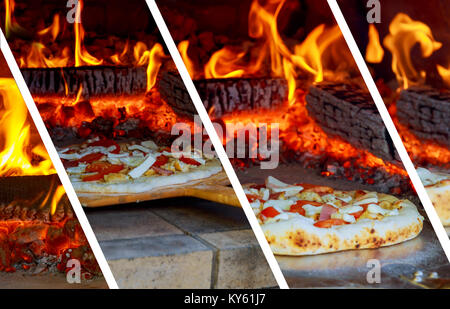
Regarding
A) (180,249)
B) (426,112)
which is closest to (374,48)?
(426,112)

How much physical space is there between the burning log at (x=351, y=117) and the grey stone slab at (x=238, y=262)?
1426mm

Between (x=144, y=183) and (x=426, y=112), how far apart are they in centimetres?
213

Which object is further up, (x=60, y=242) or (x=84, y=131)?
(x=84, y=131)

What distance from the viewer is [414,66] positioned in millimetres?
4699

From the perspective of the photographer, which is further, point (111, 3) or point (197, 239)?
point (111, 3)

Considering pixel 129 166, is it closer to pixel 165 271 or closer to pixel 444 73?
pixel 165 271

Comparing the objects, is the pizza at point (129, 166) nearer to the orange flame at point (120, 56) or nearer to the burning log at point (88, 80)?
the burning log at point (88, 80)

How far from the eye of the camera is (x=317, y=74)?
4.55m

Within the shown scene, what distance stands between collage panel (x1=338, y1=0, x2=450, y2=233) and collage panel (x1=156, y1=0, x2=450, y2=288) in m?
0.22

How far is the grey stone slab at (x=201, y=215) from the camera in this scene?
2.35 metres
